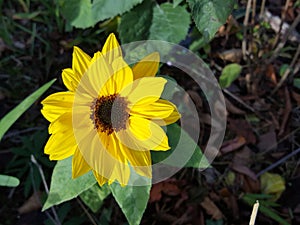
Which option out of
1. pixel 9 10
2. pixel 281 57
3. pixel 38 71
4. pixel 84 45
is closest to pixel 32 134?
pixel 38 71

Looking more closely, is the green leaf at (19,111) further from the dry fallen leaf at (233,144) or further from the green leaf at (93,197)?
the dry fallen leaf at (233,144)

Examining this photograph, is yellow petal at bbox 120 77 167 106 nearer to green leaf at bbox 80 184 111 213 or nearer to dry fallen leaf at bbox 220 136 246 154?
green leaf at bbox 80 184 111 213

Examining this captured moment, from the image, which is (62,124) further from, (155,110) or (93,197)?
(93,197)

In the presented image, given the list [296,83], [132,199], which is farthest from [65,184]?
[296,83]

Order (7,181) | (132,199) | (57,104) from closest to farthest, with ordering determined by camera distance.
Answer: (57,104)
(132,199)
(7,181)

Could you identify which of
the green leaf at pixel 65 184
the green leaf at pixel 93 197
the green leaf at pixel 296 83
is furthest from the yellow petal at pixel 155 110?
the green leaf at pixel 296 83

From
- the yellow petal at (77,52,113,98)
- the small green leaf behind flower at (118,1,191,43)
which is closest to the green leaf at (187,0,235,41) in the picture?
the yellow petal at (77,52,113,98)
